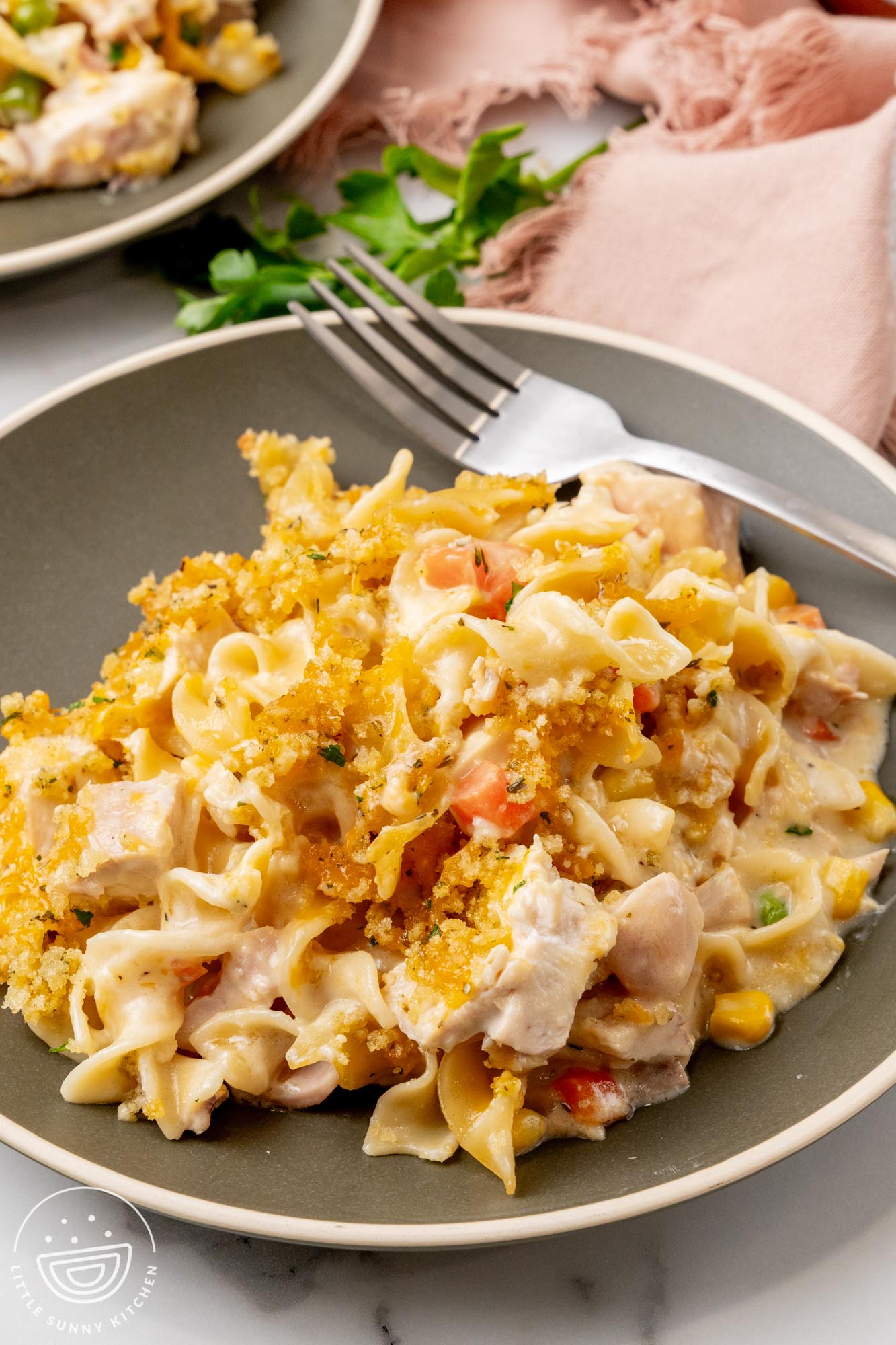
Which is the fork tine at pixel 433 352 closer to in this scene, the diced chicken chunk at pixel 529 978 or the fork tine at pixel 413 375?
the fork tine at pixel 413 375

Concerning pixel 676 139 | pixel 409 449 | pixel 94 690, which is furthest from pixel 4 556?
pixel 676 139

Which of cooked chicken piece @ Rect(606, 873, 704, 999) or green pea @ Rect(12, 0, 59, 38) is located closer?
cooked chicken piece @ Rect(606, 873, 704, 999)

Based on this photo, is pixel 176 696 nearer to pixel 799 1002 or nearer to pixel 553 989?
pixel 553 989

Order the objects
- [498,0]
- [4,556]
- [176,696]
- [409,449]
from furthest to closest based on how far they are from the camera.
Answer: [498,0] → [409,449] → [4,556] → [176,696]

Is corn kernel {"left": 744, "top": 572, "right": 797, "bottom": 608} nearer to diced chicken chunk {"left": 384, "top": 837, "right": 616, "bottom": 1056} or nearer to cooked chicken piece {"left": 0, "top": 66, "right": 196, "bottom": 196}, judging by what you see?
diced chicken chunk {"left": 384, "top": 837, "right": 616, "bottom": 1056}

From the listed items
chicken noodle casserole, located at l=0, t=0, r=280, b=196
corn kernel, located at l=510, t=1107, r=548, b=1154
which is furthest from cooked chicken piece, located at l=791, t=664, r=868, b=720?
chicken noodle casserole, located at l=0, t=0, r=280, b=196

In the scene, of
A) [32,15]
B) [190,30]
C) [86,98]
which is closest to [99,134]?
[86,98]

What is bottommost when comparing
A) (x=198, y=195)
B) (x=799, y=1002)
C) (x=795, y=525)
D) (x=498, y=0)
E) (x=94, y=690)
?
(x=799, y=1002)
